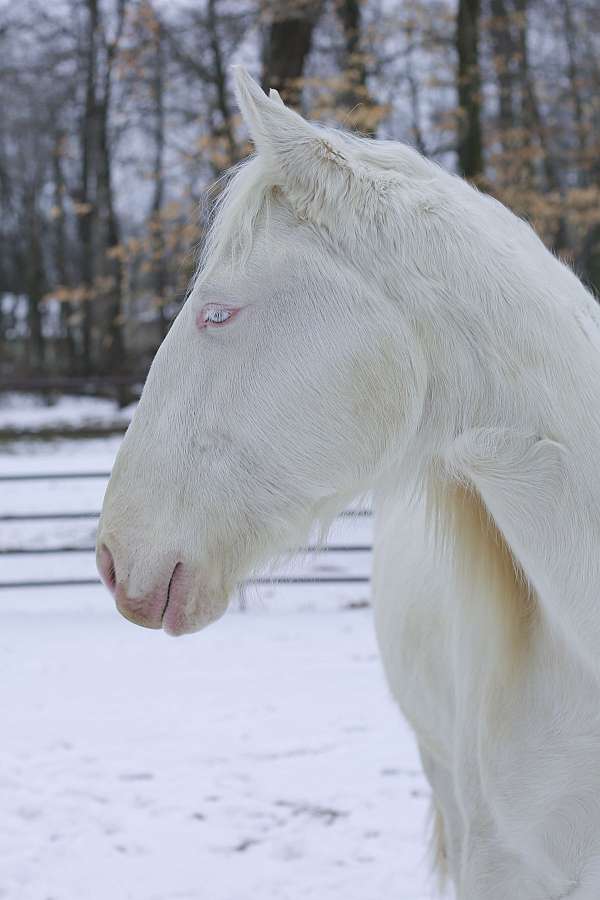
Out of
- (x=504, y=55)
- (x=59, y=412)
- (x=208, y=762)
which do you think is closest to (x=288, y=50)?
(x=504, y=55)

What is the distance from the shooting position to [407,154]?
161cm

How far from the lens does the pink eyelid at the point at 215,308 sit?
5.01 feet

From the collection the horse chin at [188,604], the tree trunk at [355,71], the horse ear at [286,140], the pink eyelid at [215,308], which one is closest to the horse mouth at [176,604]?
the horse chin at [188,604]

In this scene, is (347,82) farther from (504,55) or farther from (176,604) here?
(176,604)

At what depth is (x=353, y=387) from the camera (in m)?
1.49

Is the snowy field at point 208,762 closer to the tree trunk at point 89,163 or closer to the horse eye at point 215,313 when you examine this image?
the horse eye at point 215,313

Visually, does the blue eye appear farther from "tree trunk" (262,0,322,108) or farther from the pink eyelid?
"tree trunk" (262,0,322,108)

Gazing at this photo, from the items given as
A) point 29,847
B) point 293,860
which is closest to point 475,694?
point 293,860

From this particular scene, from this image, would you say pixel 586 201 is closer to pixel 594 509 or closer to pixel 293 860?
pixel 293 860

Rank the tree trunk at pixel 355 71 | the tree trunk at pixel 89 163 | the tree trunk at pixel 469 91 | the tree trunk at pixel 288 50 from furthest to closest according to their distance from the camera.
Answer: the tree trunk at pixel 89 163
the tree trunk at pixel 469 91
the tree trunk at pixel 288 50
the tree trunk at pixel 355 71

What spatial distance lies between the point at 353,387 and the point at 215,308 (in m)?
0.28

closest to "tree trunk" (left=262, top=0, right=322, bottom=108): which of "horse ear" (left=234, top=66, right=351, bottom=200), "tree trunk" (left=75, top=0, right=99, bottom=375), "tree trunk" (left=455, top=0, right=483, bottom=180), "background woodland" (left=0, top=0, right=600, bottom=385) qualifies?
"background woodland" (left=0, top=0, right=600, bottom=385)

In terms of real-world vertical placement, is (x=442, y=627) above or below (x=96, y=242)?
above

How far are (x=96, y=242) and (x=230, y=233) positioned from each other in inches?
677
